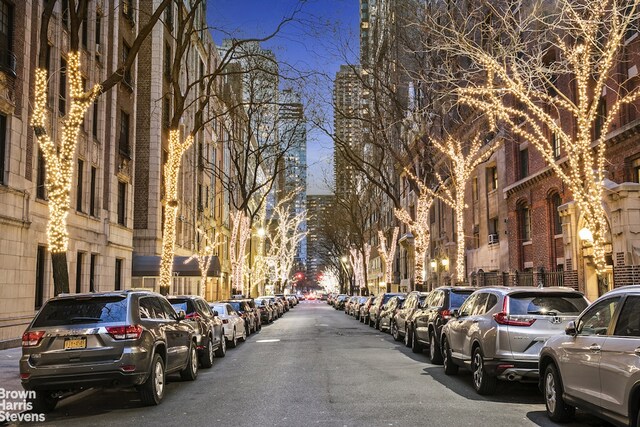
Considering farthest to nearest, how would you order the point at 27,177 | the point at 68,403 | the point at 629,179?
1. the point at 629,179
2. the point at 27,177
3. the point at 68,403

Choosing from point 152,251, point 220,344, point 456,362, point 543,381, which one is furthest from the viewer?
point 152,251

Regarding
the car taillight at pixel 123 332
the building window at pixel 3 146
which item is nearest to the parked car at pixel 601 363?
the car taillight at pixel 123 332

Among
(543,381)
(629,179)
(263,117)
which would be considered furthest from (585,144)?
(263,117)

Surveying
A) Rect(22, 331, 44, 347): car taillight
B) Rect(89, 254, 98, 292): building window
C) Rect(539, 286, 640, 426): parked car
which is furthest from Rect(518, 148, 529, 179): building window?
Rect(22, 331, 44, 347): car taillight

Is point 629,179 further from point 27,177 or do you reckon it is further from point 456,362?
point 27,177

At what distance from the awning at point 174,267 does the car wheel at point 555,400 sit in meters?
25.8

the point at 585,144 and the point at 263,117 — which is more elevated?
the point at 263,117

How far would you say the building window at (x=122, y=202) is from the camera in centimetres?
2978

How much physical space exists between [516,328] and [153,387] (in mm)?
5701

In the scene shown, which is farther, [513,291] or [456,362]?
[456,362]

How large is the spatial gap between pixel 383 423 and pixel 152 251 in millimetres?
28185

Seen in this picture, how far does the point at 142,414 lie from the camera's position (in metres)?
9.03

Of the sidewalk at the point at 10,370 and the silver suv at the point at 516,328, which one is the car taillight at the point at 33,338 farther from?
the silver suv at the point at 516,328

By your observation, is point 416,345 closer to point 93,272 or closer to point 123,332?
point 123,332
